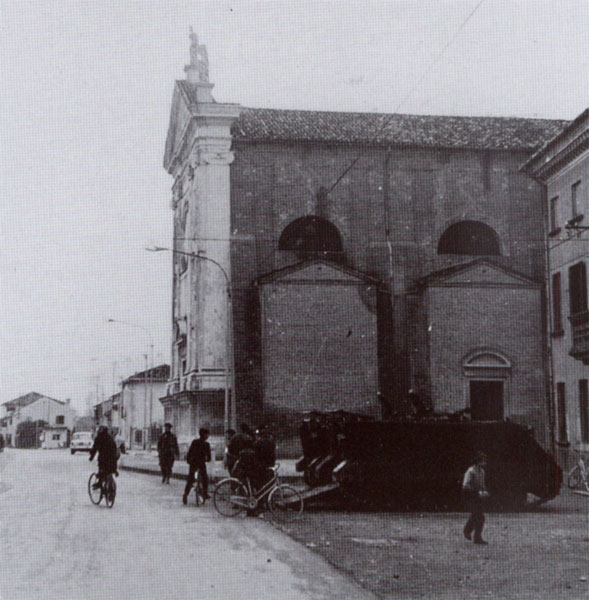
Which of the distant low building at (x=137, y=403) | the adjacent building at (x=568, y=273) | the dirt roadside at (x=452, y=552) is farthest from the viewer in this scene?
the distant low building at (x=137, y=403)

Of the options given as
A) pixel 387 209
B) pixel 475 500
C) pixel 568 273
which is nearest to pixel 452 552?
pixel 475 500

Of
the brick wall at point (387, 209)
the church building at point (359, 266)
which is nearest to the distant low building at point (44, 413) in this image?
the church building at point (359, 266)

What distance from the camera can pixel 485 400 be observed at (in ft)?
116

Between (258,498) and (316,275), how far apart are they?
64.5ft

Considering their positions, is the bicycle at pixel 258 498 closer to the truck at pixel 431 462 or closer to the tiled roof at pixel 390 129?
the truck at pixel 431 462

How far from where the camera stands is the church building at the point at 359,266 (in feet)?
115

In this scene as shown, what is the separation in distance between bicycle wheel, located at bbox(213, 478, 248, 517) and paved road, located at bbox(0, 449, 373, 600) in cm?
35

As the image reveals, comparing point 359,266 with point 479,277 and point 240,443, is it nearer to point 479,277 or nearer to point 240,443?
point 479,277

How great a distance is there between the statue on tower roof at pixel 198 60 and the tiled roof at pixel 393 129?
3292 mm

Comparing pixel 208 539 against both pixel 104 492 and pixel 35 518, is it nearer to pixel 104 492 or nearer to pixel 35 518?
pixel 35 518

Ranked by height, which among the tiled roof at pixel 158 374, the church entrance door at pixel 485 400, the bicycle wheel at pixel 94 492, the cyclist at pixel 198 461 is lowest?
the bicycle wheel at pixel 94 492

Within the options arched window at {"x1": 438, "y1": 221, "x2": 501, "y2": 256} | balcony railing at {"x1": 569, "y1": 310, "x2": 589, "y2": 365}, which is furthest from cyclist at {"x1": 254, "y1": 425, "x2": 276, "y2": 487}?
arched window at {"x1": 438, "y1": 221, "x2": 501, "y2": 256}

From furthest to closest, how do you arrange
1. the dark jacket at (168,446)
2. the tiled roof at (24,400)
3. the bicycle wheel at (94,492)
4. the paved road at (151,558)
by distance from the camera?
the tiled roof at (24,400), the dark jacket at (168,446), the bicycle wheel at (94,492), the paved road at (151,558)

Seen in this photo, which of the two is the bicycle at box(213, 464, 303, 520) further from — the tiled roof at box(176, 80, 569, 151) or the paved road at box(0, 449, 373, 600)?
the tiled roof at box(176, 80, 569, 151)
